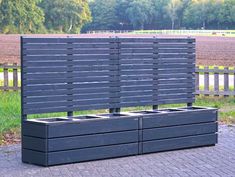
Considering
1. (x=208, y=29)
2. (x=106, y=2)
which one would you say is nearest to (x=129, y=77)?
(x=208, y=29)

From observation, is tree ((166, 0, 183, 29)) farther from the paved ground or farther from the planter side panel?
the planter side panel

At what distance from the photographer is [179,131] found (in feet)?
35.2

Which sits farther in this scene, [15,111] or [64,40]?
[15,111]

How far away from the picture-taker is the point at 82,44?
9.97 m

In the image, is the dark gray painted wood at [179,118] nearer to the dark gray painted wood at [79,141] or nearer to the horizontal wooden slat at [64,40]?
the dark gray painted wood at [79,141]

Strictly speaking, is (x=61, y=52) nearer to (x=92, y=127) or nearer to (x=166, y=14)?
(x=92, y=127)

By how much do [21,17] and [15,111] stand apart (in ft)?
204

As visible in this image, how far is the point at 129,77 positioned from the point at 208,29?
4351 inches

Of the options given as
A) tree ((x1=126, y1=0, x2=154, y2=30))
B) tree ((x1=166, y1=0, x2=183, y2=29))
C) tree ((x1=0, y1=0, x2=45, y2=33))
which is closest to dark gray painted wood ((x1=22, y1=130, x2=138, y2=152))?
tree ((x1=0, y1=0, x2=45, y2=33))

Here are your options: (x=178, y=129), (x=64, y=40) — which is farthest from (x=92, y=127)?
(x=178, y=129)

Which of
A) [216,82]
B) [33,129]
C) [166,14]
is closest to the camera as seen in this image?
[33,129]

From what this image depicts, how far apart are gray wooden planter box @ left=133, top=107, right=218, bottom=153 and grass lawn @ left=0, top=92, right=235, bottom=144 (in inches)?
105

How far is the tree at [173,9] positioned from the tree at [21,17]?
39.6 meters

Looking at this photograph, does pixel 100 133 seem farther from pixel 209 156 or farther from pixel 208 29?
pixel 208 29
